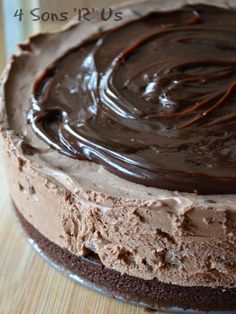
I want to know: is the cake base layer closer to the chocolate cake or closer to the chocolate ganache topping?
the chocolate cake

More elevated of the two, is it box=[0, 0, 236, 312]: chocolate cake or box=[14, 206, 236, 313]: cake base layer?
box=[0, 0, 236, 312]: chocolate cake

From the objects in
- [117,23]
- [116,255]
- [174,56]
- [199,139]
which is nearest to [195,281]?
[116,255]

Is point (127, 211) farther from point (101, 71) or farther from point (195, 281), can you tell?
point (101, 71)

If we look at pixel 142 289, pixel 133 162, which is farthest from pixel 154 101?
pixel 142 289

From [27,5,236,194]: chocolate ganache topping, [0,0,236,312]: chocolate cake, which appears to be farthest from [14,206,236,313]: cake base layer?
[27,5,236,194]: chocolate ganache topping

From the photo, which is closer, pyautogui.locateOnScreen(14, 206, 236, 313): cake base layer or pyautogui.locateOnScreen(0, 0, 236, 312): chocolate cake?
pyautogui.locateOnScreen(0, 0, 236, 312): chocolate cake

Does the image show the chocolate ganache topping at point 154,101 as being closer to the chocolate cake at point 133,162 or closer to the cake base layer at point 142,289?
the chocolate cake at point 133,162

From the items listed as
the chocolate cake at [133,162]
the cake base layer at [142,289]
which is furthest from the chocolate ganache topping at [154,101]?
the cake base layer at [142,289]
